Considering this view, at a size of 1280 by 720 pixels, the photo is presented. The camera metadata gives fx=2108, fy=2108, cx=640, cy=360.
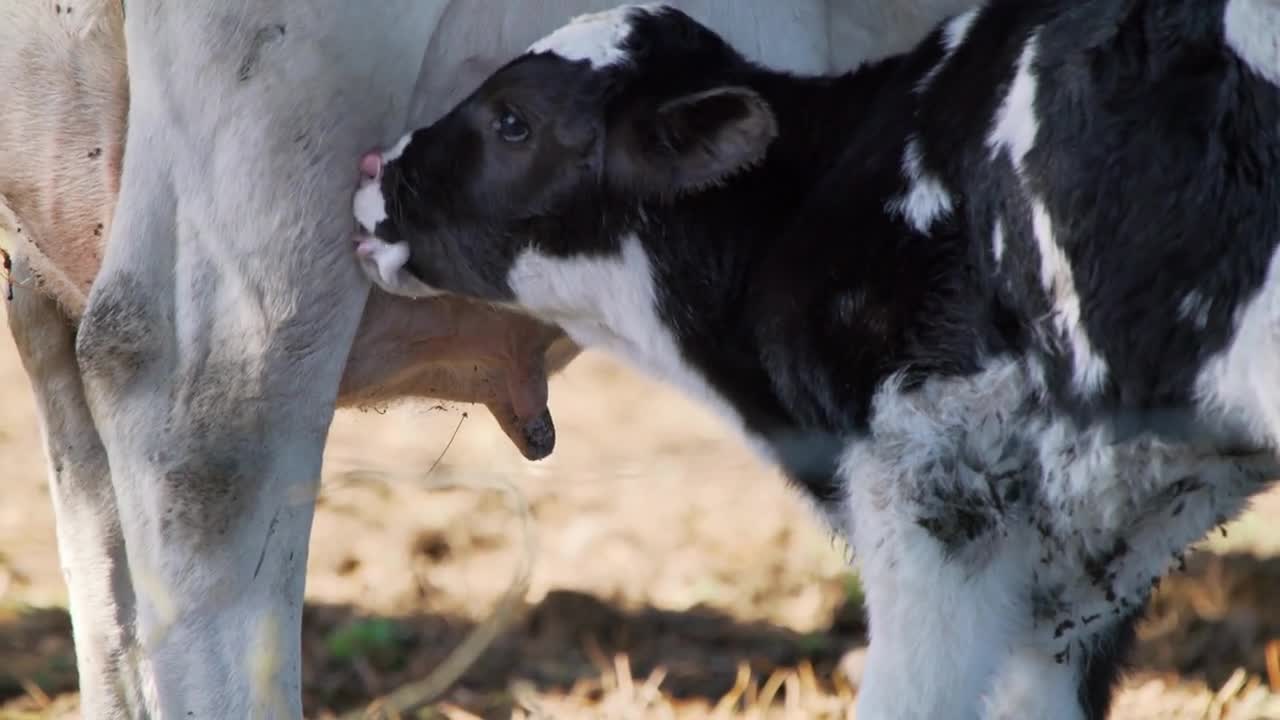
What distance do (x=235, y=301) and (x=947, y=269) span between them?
3.96 ft

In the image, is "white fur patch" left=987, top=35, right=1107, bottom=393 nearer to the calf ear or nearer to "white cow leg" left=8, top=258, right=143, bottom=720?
the calf ear

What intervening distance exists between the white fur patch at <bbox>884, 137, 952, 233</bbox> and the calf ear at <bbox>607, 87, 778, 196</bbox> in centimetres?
23

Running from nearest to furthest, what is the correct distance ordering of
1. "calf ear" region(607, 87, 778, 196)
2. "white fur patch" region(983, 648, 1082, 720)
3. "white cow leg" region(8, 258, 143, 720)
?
"calf ear" region(607, 87, 778, 196) → "white fur patch" region(983, 648, 1082, 720) → "white cow leg" region(8, 258, 143, 720)

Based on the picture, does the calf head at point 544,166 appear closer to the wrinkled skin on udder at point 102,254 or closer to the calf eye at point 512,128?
the calf eye at point 512,128

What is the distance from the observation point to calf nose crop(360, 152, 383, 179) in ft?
11.8

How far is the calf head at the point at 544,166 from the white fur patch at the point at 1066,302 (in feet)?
1.85

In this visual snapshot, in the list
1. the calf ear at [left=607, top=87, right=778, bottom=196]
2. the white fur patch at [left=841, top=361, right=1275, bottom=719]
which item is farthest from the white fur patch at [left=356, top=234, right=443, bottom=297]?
the white fur patch at [left=841, top=361, right=1275, bottom=719]

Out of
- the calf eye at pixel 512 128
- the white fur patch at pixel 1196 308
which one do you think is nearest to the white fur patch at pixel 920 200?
the white fur patch at pixel 1196 308

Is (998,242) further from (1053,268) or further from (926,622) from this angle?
(926,622)

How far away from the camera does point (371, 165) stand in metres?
3.60

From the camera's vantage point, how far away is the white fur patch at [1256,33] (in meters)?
2.93

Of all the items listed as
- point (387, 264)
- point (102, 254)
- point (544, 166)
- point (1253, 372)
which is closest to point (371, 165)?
point (387, 264)

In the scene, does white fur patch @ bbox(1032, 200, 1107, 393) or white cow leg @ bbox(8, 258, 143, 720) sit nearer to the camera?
white fur patch @ bbox(1032, 200, 1107, 393)

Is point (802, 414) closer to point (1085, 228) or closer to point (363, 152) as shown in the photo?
point (1085, 228)
